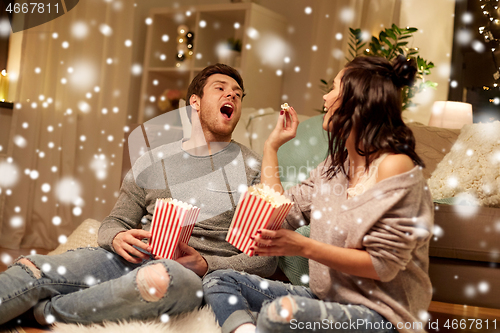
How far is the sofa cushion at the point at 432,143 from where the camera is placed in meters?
1.75

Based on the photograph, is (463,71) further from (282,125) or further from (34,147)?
(34,147)

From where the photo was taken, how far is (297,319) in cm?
84

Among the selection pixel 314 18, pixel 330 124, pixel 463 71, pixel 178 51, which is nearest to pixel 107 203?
pixel 178 51

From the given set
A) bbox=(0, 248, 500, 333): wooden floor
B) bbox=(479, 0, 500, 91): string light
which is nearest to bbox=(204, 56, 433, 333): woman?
bbox=(0, 248, 500, 333): wooden floor

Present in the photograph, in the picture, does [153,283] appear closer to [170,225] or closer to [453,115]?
[170,225]

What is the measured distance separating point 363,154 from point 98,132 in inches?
86.3

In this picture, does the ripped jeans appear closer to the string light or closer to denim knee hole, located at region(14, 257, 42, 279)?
denim knee hole, located at region(14, 257, 42, 279)

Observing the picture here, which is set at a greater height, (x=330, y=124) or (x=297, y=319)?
(x=330, y=124)

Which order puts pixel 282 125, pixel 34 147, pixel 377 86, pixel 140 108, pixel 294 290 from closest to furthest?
1. pixel 377 86
2. pixel 294 290
3. pixel 282 125
4. pixel 34 147
5. pixel 140 108

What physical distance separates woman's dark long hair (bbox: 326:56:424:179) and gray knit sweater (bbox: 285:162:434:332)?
0.29 feet

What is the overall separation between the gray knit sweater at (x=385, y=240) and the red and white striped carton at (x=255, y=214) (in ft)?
0.47

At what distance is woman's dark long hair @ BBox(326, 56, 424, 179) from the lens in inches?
37.2

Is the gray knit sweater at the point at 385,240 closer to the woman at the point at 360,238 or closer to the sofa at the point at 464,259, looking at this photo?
the woman at the point at 360,238

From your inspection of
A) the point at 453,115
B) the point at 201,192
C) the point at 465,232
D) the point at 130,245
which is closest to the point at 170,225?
the point at 130,245
